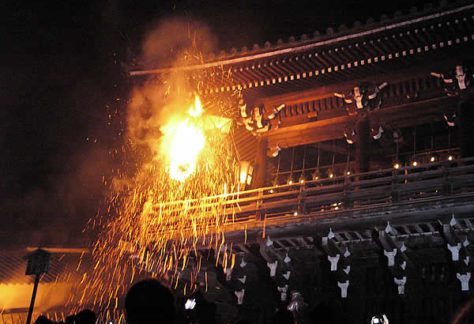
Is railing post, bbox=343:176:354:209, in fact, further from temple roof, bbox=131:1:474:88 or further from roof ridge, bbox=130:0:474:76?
roof ridge, bbox=130:0:474:76

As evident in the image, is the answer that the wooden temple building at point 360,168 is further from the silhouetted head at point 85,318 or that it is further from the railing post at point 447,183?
the silhouetted head at point 85,318

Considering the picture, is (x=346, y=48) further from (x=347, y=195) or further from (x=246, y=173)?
(x=246, y=173)

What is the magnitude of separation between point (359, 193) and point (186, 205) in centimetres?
417

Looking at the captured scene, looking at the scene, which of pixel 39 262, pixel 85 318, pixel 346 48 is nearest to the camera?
pixel 85 318

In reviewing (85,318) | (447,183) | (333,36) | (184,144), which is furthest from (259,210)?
(85,318)

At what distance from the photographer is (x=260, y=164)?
1372cm

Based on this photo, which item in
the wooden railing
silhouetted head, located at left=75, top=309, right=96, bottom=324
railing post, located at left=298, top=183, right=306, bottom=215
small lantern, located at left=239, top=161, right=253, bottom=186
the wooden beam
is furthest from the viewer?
small lantern, located at left=239, top=161, right=253, bottom=186

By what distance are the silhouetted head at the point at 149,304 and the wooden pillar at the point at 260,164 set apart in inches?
422

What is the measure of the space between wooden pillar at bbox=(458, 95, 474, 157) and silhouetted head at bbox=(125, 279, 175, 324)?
962cm

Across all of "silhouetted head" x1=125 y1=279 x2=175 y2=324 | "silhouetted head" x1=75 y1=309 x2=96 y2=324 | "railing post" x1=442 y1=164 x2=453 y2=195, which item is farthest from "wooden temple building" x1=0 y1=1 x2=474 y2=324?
"silhouetted head" x1=125 y1=279 x2=175 y2=324

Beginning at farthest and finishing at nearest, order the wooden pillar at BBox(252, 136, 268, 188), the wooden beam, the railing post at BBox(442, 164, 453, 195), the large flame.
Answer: the large flame → the wooden pillar at BBox(252, 136, 268, 188) → the wooden beam → the railing post at BBox(442, 164, 453, 195)

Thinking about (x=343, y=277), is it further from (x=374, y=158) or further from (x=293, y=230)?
(x=374, y=158)

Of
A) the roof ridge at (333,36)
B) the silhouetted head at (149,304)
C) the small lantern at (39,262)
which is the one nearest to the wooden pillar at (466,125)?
the roof ridge at (333,36)

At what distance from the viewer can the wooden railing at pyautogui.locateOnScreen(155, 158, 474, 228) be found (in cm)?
1041
